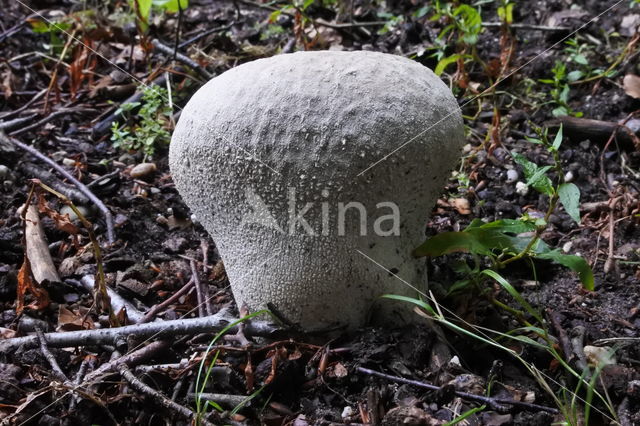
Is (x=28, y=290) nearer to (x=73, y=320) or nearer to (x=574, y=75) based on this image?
(x=73, y=320)

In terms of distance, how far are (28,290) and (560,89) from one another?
2199mm

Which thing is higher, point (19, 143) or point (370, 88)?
point (370, 88)

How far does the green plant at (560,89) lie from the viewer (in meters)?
2.52

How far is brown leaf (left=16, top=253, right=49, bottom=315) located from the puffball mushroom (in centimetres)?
53

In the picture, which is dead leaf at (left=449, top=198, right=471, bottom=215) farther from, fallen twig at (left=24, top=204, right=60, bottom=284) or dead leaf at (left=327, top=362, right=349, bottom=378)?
fallen twig at (left=24, top=204, right=60, bottom=284)

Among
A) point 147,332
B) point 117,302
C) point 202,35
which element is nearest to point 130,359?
point 147,332

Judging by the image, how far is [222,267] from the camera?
1989 millimetres

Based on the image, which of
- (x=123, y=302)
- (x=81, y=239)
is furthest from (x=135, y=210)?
(x=123, y=302)

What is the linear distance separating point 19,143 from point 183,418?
1648mm

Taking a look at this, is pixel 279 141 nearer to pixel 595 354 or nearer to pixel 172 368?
pixel 172 368

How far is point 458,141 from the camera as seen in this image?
1.54 meters

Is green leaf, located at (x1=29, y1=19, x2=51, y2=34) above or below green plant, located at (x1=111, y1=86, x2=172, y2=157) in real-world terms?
above

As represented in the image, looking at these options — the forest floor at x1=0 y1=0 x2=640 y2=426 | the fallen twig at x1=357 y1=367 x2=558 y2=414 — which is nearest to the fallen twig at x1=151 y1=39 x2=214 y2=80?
the forest floor at x1=0 y1=0 x2=640 y2=426

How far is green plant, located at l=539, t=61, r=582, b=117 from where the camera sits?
252 cm
